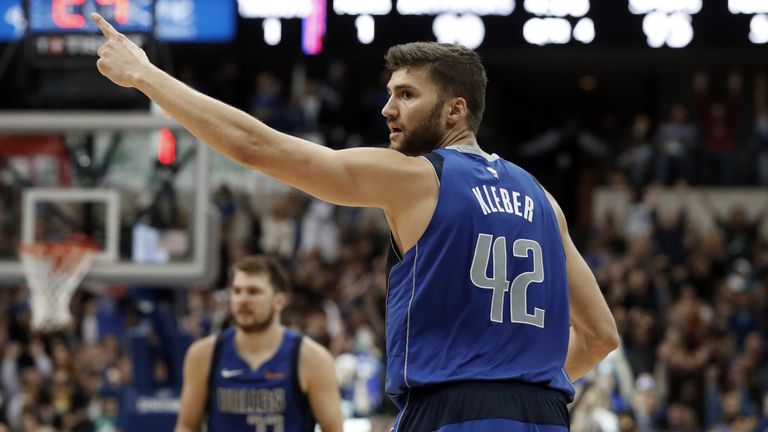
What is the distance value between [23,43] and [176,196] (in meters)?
2.07

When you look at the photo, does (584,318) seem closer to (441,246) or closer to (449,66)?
(441,246)

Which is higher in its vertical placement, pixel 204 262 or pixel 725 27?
pixel 725 27

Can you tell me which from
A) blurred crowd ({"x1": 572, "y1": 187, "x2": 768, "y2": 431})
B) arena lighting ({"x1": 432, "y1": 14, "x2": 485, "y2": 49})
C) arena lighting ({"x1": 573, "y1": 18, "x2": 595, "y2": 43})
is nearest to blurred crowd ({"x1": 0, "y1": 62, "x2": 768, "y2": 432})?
blurred crowd ({"x1": 572, "y1": 187, "x2": 768, "y2": 431})

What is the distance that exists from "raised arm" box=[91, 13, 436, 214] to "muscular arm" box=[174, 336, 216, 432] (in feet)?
10.4

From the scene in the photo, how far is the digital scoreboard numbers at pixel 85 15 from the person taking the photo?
1070cm

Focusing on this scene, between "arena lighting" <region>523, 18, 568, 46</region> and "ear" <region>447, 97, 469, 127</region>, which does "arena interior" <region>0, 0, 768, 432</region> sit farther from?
"ear" <region>447, 97, 469, 127</region>

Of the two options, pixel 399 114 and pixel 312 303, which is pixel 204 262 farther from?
pixel 399 114

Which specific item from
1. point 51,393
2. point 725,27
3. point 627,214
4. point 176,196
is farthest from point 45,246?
point 627,214

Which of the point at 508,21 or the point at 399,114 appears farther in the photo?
the point at 508,21

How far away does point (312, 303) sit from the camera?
17.3 metres

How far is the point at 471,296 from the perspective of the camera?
3908 millimetres

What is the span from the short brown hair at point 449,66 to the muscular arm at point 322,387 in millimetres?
2933

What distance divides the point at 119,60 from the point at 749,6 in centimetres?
1433

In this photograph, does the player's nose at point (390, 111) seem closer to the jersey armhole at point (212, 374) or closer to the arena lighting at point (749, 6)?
the jersey armhole at point (212, 374)
